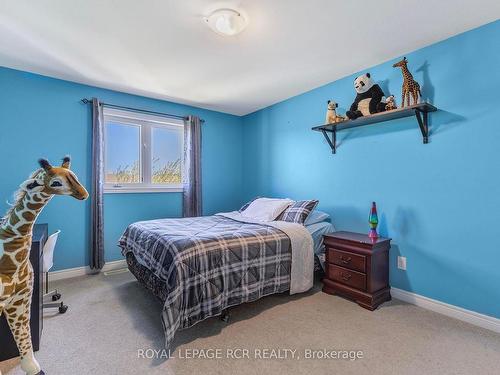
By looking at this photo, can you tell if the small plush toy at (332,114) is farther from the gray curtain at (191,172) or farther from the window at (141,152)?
the window at (141,152)

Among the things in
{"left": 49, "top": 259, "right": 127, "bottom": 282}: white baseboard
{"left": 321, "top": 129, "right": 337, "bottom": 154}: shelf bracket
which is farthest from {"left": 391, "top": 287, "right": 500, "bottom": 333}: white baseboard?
{"left": 49, "top": 259, "right": 127, "bottom": 282}: white baseboard

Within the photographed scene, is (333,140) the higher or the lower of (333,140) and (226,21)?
the lower

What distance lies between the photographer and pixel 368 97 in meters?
2.60

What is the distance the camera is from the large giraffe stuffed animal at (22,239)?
4.50ft

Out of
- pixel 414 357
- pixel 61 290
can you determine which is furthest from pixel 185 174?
pixel 414 357

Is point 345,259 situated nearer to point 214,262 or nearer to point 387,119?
point 214,262

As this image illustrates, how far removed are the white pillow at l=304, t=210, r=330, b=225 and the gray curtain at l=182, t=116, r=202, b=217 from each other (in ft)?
5.58

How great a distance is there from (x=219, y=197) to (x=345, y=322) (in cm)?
270

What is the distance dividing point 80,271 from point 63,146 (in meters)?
1.48

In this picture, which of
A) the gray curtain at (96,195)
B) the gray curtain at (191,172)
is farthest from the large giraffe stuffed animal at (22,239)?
the gray curtain at (191,172)

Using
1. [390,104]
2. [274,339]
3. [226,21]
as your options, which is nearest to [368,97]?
[390,104]

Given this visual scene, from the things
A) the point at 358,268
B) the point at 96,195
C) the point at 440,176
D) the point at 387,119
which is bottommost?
the point at 358,268

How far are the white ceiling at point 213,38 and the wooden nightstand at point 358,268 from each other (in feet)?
5.72

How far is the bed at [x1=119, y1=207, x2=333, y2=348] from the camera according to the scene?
186cm
